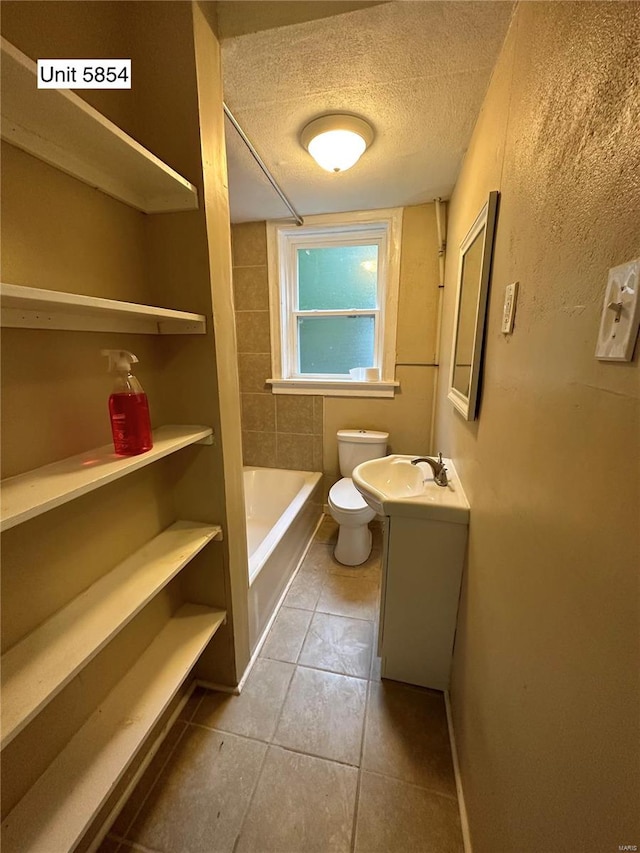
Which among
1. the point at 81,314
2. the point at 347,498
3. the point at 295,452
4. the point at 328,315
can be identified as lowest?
the point at 347,498

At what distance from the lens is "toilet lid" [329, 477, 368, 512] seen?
1.92 m

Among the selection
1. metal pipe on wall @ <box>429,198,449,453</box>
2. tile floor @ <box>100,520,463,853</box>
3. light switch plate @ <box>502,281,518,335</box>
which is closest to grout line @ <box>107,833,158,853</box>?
tile floor @ <box>100,520,463,853</box>

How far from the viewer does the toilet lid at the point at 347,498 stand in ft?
6.29

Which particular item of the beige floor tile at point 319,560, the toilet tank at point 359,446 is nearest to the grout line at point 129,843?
the beige floor tile at point 319,560

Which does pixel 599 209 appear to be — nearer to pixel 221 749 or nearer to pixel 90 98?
pixel 90 98

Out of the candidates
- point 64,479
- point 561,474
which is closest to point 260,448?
point 64,479

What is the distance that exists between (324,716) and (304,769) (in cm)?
17

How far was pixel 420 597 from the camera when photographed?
48.3 inches

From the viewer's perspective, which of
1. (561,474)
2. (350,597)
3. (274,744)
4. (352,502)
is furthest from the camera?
(352,502)

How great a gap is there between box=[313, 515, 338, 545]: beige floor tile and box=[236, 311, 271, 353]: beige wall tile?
4.69ft

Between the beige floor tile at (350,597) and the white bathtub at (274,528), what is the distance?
253mm

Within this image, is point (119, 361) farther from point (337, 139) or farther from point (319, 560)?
point (319, 560)

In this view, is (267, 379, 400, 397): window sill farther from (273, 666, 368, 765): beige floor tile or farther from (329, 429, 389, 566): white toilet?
(273, 666, 368, 765): beige floor tile

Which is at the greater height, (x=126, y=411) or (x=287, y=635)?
(x=126, y=411)
